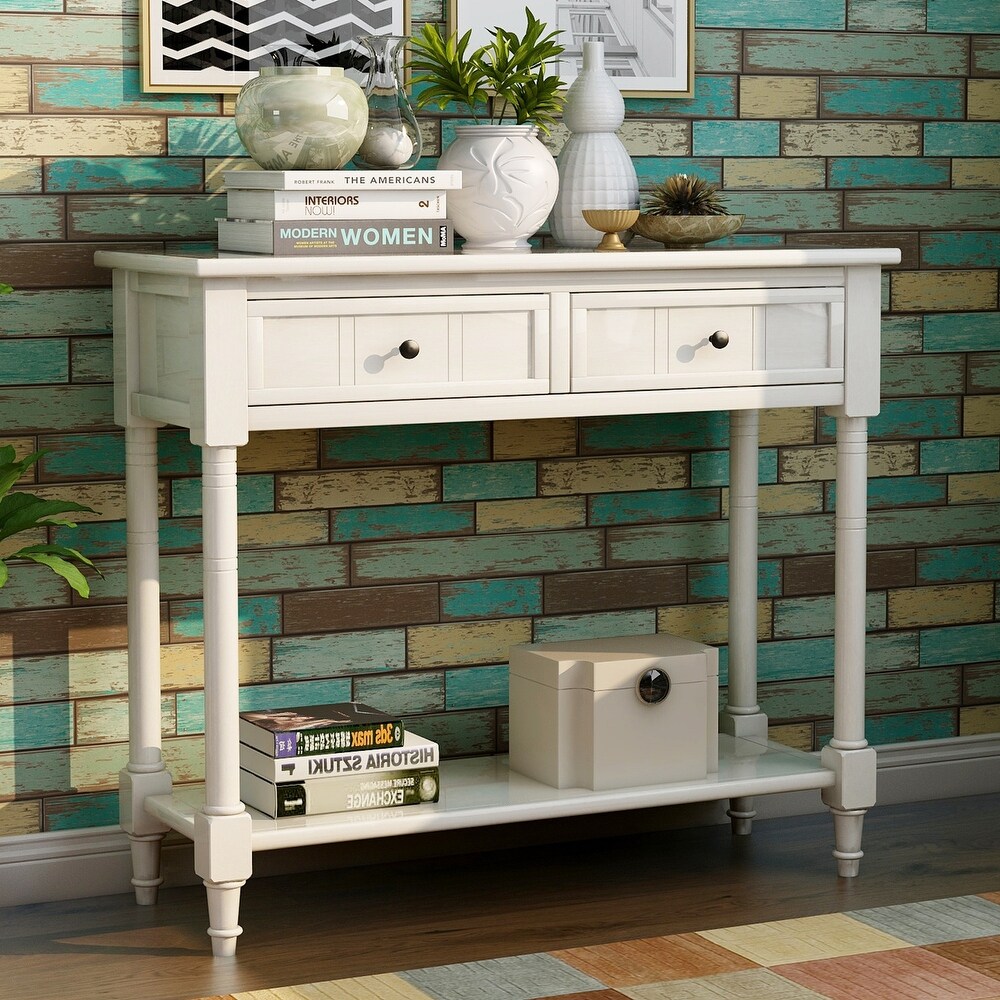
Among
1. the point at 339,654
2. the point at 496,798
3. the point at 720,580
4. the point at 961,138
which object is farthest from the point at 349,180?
the point at 961,138

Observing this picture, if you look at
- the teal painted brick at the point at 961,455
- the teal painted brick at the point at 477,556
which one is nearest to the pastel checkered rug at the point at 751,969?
the teal painted brick at the point at 477,556

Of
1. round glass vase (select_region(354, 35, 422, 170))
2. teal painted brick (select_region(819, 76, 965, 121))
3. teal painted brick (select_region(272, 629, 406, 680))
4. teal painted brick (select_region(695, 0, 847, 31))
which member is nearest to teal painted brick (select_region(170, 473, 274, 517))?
teal painted brick (select_region(272, 629, 406, 680))

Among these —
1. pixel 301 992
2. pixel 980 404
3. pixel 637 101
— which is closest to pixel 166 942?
pixel 301 992

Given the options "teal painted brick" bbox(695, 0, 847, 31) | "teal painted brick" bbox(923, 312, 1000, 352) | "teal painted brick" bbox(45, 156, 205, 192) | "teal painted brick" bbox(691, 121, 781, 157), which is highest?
"teal painted brick" bbox(695, 0, 847, 31)

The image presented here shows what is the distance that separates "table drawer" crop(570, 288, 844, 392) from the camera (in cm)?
243

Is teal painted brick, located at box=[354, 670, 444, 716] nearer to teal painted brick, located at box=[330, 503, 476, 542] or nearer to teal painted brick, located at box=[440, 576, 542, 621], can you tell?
teal painted brick, located at box=[440, 576, 542, 621]

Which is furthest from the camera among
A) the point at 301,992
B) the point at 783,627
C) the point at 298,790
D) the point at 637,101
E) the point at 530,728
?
the point at 783,627

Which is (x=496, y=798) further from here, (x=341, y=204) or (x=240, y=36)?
(x=240, y=36)

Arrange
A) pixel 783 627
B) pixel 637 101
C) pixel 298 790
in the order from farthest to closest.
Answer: pixel 783 627 < pixel 637 101 < pixel 298 790

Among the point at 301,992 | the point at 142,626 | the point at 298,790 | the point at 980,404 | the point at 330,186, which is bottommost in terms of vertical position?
the point at 301,992

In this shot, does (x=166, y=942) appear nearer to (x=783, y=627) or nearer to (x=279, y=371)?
(x=279, y=371)

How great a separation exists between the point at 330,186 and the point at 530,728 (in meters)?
0.91

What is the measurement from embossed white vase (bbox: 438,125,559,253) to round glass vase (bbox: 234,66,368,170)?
0.18 meters

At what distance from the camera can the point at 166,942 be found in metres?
2.43
